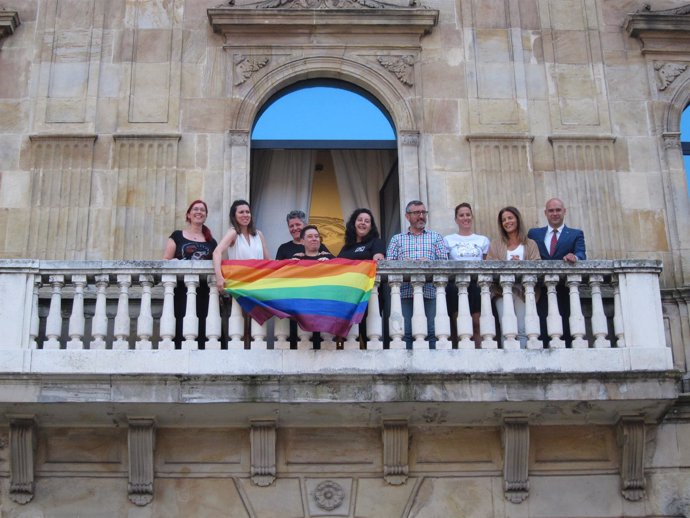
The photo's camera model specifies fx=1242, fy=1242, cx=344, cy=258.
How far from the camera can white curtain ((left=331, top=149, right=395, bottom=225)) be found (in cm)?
1481

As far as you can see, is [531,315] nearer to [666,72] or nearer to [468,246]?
[468,246]

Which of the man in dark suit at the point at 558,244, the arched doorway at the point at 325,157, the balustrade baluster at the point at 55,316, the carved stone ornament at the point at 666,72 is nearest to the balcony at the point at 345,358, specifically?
the balustrade baluster at the point at 55,316

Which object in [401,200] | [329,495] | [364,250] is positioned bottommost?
[329,495]

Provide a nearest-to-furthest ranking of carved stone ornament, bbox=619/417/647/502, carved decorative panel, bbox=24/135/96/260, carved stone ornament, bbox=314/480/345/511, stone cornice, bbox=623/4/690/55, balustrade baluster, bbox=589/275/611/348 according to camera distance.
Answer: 1. balustrade baluster, bbox=589/275/611/348
2. carved stone ornament, bbox=314/480/345/511
3. carved stone ornament, bbox=619/417/647/502
4. carved decorative panel, bbox=24/135/96/260
5. stone cornice, bbox=623/4/690/55

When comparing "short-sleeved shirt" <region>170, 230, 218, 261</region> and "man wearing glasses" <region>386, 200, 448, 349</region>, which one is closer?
"man wearing glasses" <region>386, 200, 448, 349</region>

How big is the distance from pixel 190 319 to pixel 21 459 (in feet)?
7.06

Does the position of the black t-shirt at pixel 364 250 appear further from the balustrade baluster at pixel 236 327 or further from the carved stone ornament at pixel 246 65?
the carved stone ornament at pixel 246 65

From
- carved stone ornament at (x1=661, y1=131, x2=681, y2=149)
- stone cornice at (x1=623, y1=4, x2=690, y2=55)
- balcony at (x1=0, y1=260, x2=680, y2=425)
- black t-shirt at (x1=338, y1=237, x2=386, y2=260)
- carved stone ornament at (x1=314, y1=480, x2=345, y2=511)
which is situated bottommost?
carved stone ornament at (x1=314, y1=480, x2=345, y2=511)

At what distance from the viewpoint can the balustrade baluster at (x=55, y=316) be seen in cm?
1178

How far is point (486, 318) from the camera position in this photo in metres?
12.0

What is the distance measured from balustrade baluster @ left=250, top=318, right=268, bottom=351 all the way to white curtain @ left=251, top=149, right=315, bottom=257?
2.66 metres

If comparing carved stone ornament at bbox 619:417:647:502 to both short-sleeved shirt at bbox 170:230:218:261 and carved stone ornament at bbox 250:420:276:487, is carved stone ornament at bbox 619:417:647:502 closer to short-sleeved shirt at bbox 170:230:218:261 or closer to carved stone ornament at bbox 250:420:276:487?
carved stone ornament at bbox 250:420:276:487

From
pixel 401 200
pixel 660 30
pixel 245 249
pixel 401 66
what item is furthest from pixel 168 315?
pixel 660 30

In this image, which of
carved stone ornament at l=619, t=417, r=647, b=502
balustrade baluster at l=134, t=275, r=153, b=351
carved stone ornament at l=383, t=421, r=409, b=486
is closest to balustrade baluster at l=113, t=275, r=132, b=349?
balustrade baluster at l=134, t=275, r=153, b=351
